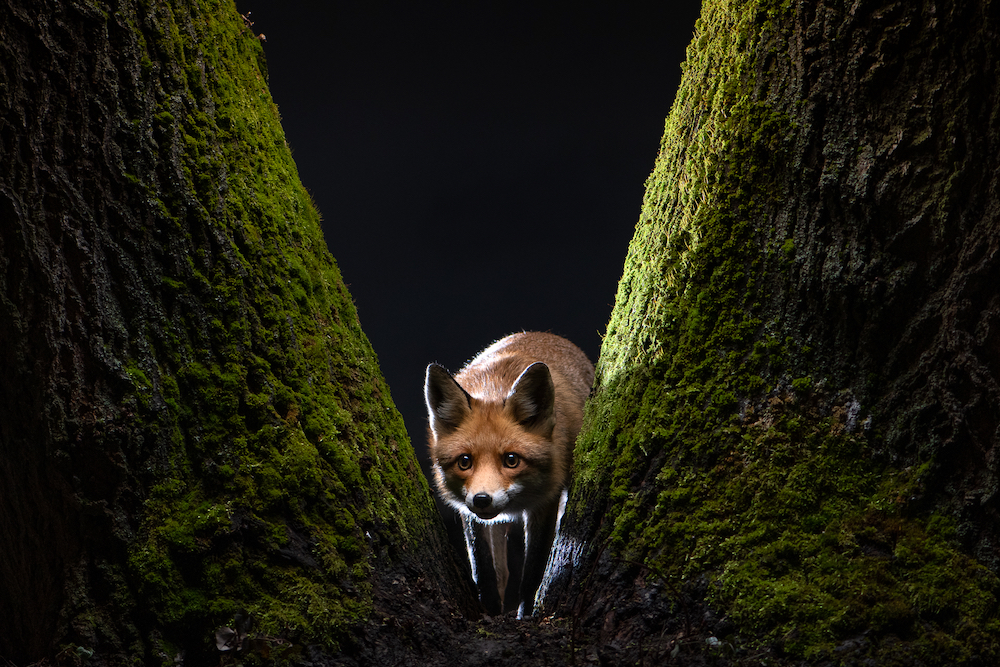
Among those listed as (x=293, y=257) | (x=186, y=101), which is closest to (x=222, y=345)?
(x=293, y=257)

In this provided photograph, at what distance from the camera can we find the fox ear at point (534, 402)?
3977 mm

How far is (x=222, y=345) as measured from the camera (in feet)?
7.71

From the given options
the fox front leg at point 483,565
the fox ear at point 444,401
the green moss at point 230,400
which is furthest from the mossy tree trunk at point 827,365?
the fox ear at point 444,401

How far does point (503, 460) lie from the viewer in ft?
13.0

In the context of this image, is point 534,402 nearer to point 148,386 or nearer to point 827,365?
point 827,365

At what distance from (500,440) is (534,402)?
0.31 meters

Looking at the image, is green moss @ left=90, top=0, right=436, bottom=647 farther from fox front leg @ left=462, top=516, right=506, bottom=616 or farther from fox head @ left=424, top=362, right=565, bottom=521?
fox front leg @ left=462, top=516, right=506, bottom=616

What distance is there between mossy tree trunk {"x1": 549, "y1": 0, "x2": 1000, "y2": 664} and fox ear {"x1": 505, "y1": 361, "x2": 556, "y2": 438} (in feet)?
4.29

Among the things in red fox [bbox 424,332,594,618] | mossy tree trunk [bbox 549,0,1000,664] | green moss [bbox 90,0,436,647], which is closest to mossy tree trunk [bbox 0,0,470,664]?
green moss [bbox 90,0,436,647]

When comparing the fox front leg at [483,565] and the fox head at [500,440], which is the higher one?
the fox head at [500,440]

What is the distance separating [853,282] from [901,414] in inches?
17.5

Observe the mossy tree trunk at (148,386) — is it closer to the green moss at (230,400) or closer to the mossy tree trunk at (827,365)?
the green moss at (230,400)

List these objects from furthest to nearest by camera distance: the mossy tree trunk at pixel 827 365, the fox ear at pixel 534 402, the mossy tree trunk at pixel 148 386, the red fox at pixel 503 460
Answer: the fox ear at pixel 534 402, the red fox at pixel 503 460, the mossy tree trunk at pixel 148 386, the mossy tree trunk at pixel 827 365

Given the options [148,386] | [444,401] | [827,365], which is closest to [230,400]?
[148,386]
